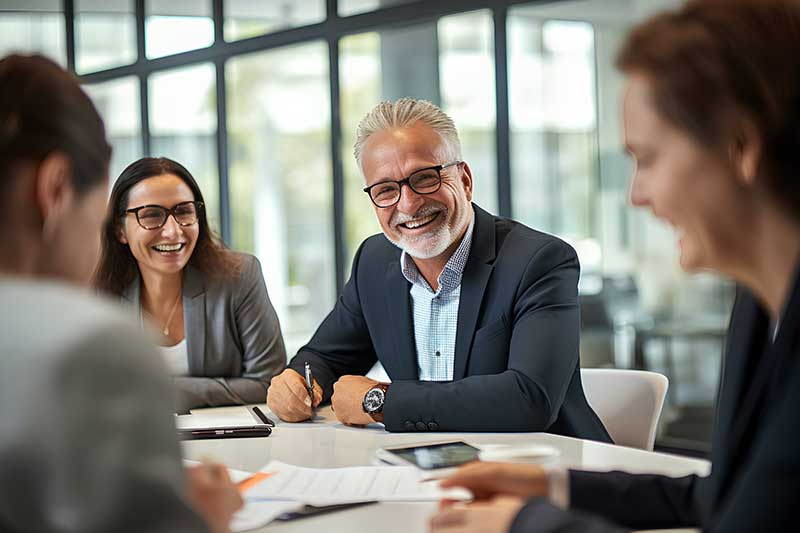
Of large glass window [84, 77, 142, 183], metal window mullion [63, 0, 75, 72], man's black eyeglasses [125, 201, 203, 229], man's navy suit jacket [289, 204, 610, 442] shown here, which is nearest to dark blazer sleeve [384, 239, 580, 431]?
man's navy suit jacket [289, 204, 610, 442]

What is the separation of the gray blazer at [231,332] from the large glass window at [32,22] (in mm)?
4995

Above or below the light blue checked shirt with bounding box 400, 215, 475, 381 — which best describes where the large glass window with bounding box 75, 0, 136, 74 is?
above

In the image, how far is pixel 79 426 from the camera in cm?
86

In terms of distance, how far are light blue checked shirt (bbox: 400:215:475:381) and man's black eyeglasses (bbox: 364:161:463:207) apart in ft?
0.56

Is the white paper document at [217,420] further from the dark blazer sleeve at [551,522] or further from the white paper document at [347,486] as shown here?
the dark blazer sleeve at [551,522]

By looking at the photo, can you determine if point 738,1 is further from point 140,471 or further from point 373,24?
point 373,24

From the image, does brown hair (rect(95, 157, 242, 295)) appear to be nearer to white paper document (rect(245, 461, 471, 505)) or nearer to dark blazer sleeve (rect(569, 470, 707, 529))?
white paper document (rect(245, 461, 471, 505))

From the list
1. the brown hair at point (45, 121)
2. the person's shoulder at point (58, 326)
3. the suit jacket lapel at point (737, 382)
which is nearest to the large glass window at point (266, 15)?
the suit jacket lapel at point (737, 382)

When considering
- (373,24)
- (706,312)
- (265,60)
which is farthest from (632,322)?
(265,60)

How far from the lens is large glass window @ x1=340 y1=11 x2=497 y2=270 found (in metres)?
5.17

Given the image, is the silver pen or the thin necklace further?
the thin necklace

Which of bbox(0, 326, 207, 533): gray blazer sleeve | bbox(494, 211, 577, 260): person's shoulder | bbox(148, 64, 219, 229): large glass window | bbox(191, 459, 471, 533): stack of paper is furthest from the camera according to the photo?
bbox(148, 64, 219, 229): large glass window

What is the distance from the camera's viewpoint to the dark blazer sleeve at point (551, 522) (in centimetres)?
127

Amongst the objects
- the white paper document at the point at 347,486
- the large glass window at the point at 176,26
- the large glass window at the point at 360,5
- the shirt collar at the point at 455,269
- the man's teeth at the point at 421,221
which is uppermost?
the large glass window at the point at 176,26
